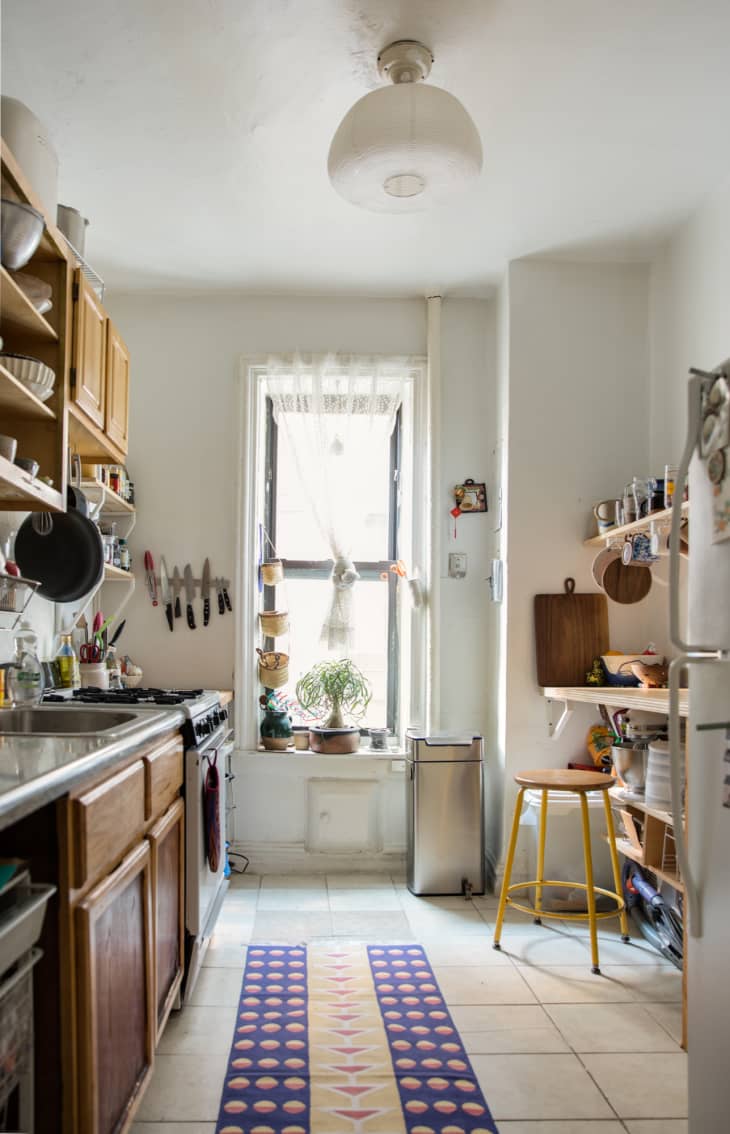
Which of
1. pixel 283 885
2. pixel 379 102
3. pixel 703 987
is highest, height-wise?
pixel 379 102

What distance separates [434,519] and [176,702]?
1.78 metres

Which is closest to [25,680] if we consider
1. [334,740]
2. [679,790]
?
[679,790]

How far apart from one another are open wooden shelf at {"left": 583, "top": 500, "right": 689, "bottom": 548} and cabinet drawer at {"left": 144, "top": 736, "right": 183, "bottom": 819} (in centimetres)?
172

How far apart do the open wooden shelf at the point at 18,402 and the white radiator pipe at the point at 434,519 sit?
6.83 feet

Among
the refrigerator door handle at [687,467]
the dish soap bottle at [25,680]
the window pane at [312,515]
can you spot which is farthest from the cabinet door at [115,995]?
the window pane at [312,515]

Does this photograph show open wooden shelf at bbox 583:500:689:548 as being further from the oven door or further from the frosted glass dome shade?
the oven door

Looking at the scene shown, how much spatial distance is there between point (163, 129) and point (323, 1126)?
289 cm

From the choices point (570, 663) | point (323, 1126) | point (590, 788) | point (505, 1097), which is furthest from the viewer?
point (570, 663)

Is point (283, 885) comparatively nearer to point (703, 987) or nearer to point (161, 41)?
point (703, 987)

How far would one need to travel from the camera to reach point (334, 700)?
4191 mm

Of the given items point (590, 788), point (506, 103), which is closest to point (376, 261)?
point (506, 103)

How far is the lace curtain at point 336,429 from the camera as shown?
4238 mm

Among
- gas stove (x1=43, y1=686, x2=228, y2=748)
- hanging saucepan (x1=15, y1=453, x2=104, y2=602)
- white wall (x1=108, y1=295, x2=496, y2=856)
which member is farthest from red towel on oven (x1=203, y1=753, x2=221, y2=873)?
white wall (x1=108, y1=295, x2=496, y2=856)

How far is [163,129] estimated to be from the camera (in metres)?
2.82
